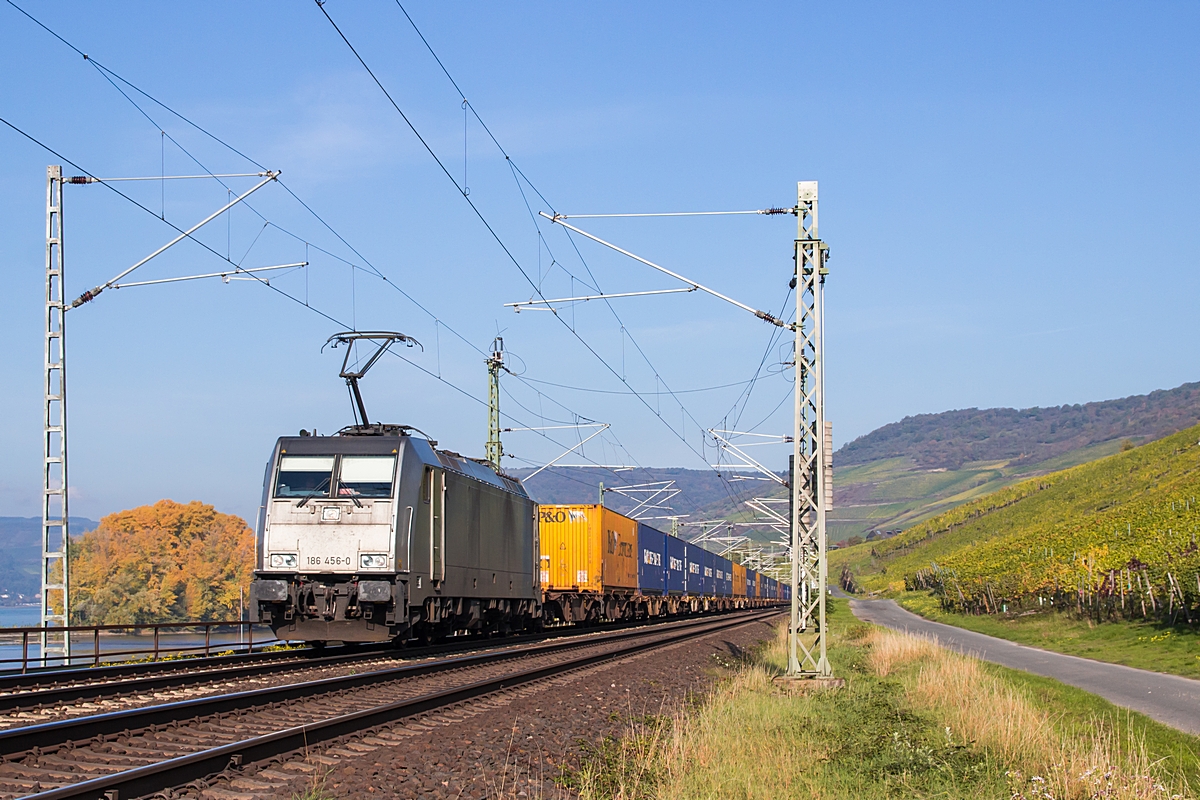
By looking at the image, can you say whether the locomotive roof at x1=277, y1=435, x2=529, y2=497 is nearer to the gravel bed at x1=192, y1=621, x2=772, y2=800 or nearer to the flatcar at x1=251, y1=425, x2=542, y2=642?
the flatcar at x1=251, y1=425, x2=542, y2=642

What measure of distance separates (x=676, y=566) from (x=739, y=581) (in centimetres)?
2497

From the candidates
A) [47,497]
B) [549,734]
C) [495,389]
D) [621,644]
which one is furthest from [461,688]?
[495,389]

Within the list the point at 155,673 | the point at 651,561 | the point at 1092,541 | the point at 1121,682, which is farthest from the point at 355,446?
the point at 1092,541

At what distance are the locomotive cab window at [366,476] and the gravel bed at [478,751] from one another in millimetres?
4878

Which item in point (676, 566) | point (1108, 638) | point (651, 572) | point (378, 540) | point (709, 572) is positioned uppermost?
point (378, 540)

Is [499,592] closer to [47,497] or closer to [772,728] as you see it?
[47,497]

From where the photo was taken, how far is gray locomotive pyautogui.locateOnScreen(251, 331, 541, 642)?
19.1 m

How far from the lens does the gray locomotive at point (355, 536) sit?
19062 millimetres

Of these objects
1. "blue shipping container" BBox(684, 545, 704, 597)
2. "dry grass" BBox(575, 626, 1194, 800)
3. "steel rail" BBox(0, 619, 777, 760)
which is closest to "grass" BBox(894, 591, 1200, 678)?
"dry grass" BBox(575, 626, 1194, 800)

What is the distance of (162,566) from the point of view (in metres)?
72.8

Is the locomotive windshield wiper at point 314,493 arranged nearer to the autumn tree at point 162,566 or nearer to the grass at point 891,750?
the grass at point 891,750

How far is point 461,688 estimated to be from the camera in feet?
45.9

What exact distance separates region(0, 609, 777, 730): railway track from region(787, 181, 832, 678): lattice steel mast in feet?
23.0

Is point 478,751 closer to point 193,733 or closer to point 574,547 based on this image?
point 193,733
